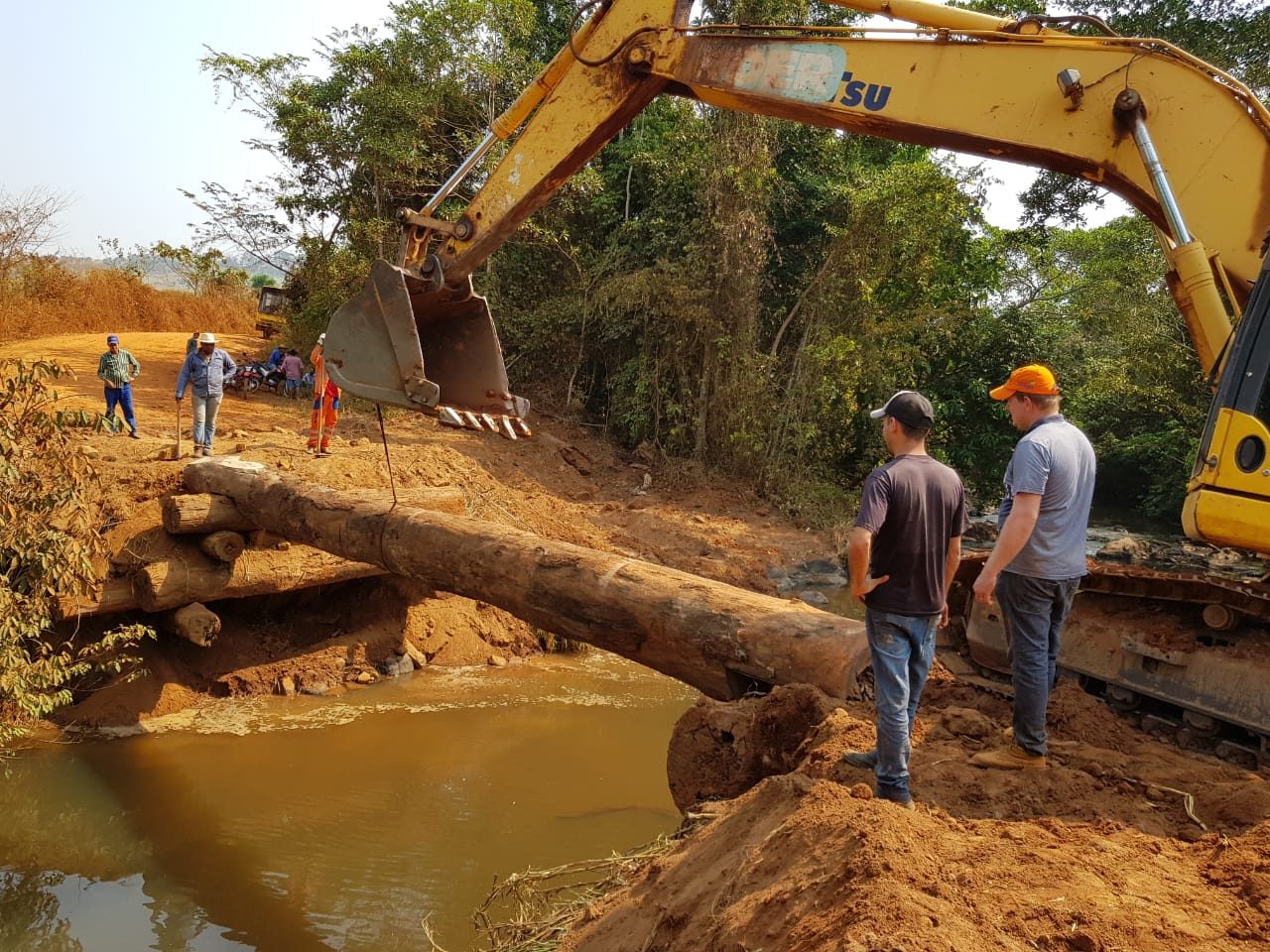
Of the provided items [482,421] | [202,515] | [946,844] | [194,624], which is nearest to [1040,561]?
[946,844]

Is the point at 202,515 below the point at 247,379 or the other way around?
below

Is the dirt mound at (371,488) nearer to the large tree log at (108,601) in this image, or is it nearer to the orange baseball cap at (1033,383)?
the large tree log at (108,601)

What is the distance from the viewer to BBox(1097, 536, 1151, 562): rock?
14453 mm

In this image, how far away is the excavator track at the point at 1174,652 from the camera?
4.55 meters

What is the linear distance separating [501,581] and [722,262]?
11.2m

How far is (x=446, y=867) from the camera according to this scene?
5438mm

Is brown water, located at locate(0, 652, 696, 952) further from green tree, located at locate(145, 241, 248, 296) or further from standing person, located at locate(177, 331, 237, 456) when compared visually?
green tree, located at locate(145, 241, 248, 296)

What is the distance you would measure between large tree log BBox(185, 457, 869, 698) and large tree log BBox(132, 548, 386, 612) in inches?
A: 18.4

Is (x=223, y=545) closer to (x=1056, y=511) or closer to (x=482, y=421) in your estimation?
(x=482, y=421)

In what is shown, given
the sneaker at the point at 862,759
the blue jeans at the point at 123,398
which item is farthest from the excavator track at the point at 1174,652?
the blue jeans at the point at 123,398

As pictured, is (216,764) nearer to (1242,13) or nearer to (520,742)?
(520,742)

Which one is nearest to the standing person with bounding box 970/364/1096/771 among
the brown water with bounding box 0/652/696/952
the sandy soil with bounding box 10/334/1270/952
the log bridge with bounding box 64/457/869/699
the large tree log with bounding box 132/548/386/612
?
the sandy soil with bounding box 10/334/1270/952

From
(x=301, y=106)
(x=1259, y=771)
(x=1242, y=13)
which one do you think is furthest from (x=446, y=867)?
(x=1242, y=13)

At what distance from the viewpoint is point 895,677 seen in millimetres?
3324
